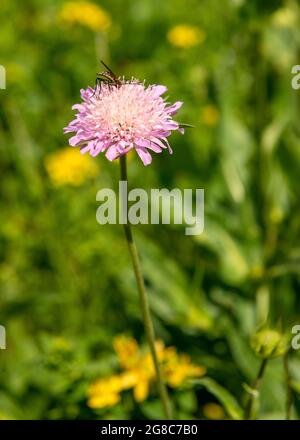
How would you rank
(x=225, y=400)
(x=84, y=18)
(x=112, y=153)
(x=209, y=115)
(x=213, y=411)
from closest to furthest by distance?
(x=112, y=153), (x=225, y=400), (x=213, y=411), (x=209, y=115), (x=84, y=18)

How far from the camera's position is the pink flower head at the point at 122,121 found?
103cm

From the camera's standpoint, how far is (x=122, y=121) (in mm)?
1065

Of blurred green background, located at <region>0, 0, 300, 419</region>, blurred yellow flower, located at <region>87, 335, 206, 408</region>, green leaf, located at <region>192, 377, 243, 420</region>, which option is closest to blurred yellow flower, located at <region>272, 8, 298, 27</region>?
blurred green background, located at <region>0, 0, 300, 419</region>

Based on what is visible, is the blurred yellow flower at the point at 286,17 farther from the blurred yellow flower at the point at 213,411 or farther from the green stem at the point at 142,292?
the green stem at the point at 142,292

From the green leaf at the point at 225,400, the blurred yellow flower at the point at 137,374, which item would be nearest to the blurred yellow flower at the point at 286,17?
the blurred yellow flower at the point at 137,374

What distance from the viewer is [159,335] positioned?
1941mm

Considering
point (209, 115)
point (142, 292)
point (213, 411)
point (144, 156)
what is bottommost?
point (213, 411)

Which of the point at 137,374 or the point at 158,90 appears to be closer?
the point at 158,90

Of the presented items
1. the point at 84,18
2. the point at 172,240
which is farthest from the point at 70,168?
the point at 84,18

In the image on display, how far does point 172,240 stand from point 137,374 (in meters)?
0.83

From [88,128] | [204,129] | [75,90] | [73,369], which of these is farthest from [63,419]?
[75,90]

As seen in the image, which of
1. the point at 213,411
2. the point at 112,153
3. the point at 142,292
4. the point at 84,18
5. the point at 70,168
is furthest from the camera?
the point at 84,18

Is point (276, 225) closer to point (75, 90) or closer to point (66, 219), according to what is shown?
point (66, 219)

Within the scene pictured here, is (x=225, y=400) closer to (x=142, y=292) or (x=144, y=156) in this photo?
(x=142, y=292)
